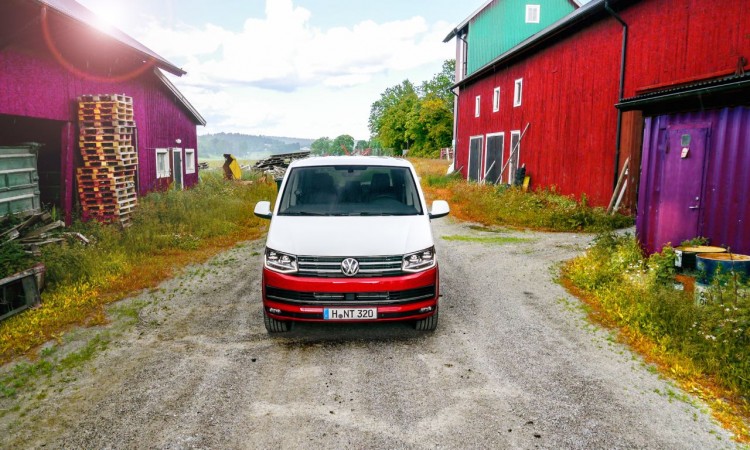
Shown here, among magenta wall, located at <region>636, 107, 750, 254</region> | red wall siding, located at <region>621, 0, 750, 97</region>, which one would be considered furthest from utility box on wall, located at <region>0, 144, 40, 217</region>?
red wall siding, located at <region>621, 0, 750, 97</region>

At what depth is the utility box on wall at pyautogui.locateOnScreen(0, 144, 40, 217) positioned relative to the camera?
8930mm

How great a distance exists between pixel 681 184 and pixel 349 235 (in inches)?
212

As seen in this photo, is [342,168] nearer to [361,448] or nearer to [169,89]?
[361,448]

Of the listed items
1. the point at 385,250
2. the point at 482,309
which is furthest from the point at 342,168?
the point at 482,309

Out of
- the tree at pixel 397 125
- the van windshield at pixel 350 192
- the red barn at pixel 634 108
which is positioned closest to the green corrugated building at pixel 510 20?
the red barn at pixel 634 108

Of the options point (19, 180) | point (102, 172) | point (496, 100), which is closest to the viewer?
point (19, 180)

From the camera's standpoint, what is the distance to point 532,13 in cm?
2703

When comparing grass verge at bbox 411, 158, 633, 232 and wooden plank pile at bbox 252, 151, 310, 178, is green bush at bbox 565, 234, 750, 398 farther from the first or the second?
wooden plank pile at bbox 252, 151, 310, 178

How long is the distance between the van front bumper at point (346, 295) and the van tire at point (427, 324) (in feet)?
1.62

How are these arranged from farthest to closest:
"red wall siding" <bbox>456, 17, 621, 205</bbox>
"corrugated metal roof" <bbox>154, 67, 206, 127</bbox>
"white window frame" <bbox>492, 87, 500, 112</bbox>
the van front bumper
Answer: "white window frame" <bbox>492, 87, 500, 112</bbox> < "corrugated metal roof" <bbox>154, 67, 206, 127</bbox> < "red wall siding" <bbox>456, 17, 621, 205</bbox> < the van front bumper

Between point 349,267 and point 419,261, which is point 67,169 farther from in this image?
point 419,261

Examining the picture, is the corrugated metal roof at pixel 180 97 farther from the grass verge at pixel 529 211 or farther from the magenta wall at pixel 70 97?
the grass verge at pixel 529 211

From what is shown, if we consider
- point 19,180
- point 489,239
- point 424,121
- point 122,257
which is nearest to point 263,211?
point 122,257

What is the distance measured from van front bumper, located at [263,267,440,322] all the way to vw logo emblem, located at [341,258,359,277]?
6cm
